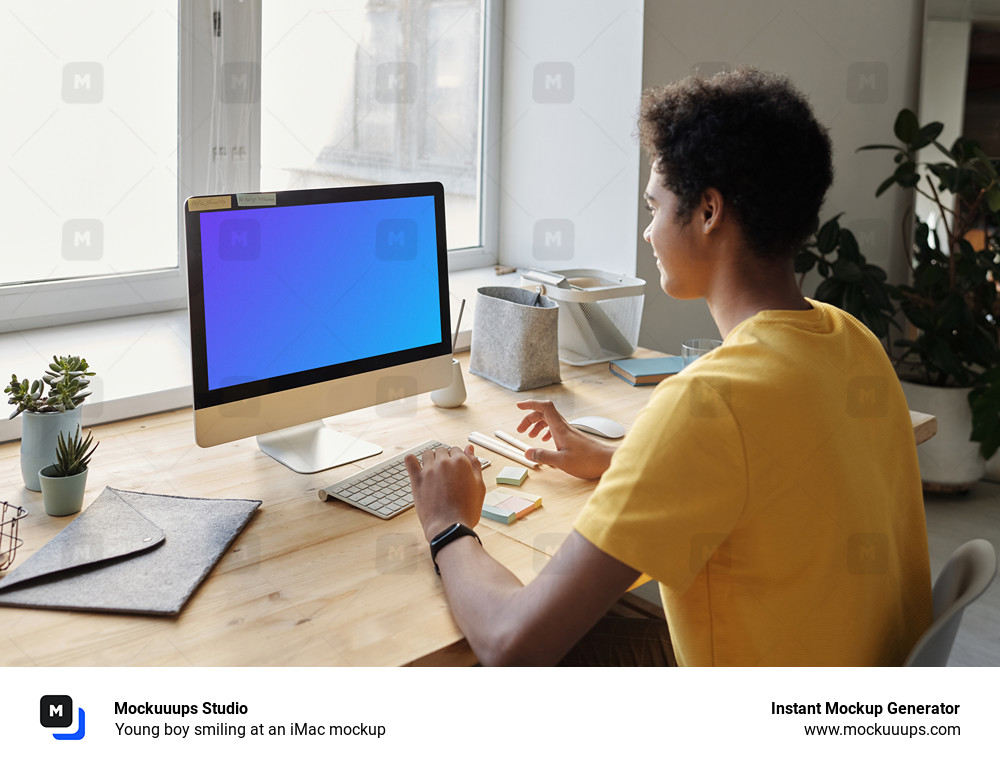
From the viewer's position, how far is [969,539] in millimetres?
2910

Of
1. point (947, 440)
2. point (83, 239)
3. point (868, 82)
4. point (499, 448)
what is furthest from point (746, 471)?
point (868, 82)

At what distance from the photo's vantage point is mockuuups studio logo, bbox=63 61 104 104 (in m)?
1.89

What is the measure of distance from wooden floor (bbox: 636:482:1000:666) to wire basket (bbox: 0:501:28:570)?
1.39 meters

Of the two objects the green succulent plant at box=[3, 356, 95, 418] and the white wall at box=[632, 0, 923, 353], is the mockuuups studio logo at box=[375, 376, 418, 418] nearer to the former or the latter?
the green succulent plant at box=[3, 356, 95, 418]

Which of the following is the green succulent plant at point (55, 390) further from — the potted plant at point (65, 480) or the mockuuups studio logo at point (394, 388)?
the mockuuups studio logo at point (394, 388)

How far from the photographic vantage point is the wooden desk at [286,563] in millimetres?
1018

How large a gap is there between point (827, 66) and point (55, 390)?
2.43 metres

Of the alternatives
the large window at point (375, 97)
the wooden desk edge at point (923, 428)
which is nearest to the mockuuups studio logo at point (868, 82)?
the large window at point (375, 97)

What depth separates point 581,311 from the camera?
6.88 feet

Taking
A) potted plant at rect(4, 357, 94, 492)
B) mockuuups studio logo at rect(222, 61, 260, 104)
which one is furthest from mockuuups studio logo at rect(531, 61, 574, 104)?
potted plant at rect(4, 357, 94, 492)

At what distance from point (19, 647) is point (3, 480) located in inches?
20.2
